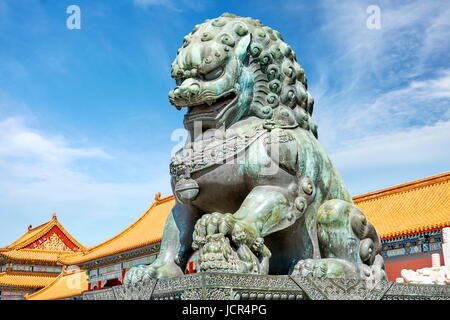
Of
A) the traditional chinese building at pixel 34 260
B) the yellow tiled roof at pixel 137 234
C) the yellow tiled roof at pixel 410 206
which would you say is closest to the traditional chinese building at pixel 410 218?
the yellow tiled roof at pixel 410 206

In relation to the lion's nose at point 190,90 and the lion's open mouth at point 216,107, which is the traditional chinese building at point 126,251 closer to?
the lion's open mouth at point 216,107

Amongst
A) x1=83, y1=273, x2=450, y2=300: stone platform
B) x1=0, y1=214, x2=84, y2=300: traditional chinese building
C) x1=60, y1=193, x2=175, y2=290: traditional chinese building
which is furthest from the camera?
x1=0, y1=214, x2=84, y2=300: traditional chinese building

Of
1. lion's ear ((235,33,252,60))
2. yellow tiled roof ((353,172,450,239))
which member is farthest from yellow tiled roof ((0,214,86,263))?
lion's ear ((235,33,252,60))

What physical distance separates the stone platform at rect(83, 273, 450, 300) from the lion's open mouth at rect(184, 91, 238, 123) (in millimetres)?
1117

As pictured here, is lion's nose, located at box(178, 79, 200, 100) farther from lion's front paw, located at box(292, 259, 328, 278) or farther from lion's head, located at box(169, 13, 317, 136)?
lion's front paw, located at box(292, 259, 328, 278)

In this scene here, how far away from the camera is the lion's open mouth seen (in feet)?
11.6

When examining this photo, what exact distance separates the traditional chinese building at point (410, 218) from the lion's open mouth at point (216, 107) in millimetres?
12722

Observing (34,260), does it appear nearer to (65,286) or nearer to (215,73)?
(65,286)

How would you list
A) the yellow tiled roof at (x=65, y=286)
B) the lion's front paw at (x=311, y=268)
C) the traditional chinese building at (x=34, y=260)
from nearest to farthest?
1. the lion's front paw at (x=311, y=268)
2. the yellow tiled roof at (x=65, y=286)
3. the traditional chinese building at (x=34, y=260)

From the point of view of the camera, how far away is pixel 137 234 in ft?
80.4

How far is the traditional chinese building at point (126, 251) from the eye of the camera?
71.6 feet

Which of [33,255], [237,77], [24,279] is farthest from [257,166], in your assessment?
[33,255]

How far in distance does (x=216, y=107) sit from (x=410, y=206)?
52.2ft
